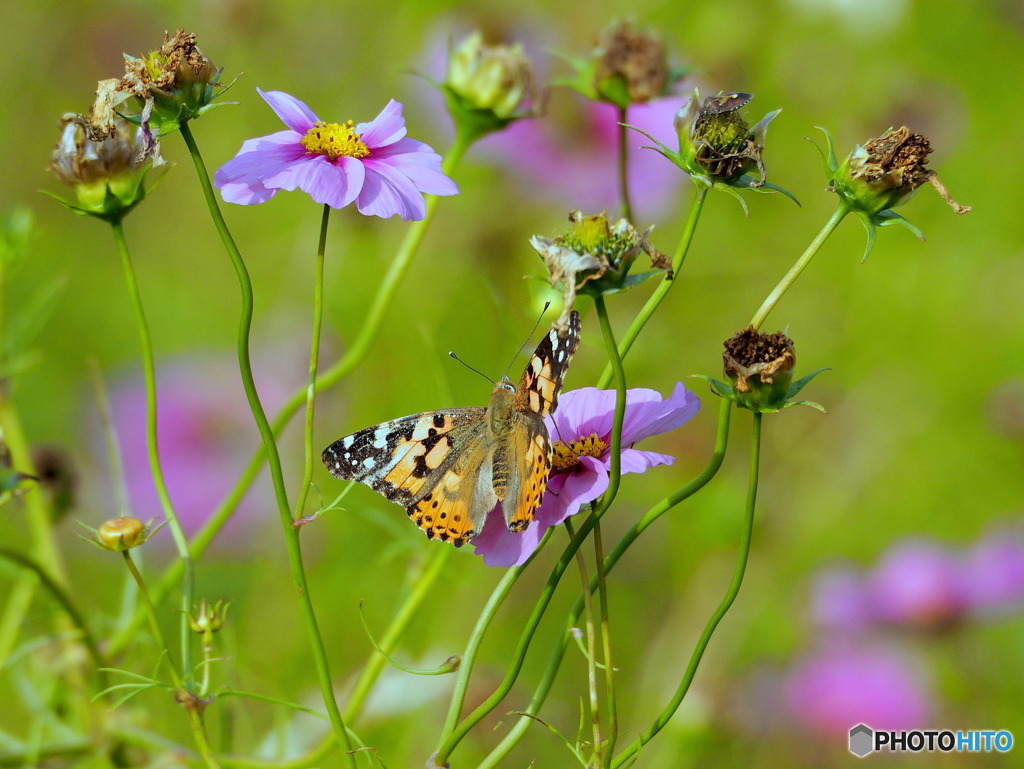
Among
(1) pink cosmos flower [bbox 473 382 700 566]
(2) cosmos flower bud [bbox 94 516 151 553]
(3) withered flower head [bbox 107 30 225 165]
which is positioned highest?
(3) withered flower head [bbox 107 30 225 165]

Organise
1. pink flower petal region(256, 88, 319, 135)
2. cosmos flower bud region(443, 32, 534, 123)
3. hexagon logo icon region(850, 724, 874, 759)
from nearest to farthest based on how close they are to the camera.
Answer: pink flower petal region(256, 88, 319, 135) → cosmos flower bud region(443, 32, 534, 123) → hexagon logo icon region(850, 724, 874, 759)

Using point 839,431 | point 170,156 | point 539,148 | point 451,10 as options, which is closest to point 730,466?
point 839,431

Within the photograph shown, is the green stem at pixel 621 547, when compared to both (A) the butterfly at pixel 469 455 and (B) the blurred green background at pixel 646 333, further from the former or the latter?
(B) the blurred green background at pixel 646 333

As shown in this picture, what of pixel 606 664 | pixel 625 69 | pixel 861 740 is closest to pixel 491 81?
pixel 625 69

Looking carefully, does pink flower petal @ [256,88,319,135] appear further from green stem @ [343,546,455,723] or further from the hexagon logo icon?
the hexagon logo icon
